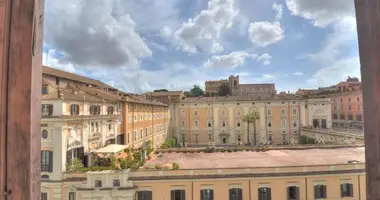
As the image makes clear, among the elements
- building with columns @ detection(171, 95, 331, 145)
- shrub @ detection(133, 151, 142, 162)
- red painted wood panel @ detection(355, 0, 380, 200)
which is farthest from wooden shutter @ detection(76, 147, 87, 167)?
building with columns @ detection(171, 95, 331, 145)

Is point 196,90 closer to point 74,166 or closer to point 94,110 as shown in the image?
point 94,110

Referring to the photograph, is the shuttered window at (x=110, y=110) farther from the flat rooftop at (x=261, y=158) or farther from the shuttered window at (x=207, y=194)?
the shuttered window at (x=207, y=194)

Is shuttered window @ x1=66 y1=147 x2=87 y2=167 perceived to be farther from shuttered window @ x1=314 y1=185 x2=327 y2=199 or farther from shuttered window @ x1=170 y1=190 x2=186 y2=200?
shuttered window @ x1=314 y1=185 x2=327 y2=199

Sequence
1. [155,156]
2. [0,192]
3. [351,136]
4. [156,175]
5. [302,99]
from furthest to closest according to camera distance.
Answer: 1. [302,99]
2. [351,136]
3. [155,156]
4. [156,175]
5. [0,192]

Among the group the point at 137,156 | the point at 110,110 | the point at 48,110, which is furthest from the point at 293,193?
the point at 110,110

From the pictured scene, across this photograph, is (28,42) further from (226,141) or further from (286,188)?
(226,141)

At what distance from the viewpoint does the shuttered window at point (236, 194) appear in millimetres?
14898

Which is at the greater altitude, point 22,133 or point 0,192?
point 22,133

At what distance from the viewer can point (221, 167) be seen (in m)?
15.5

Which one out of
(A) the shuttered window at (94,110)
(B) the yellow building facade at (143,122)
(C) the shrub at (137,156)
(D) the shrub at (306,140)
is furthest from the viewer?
(D) the shrub at (306,140)

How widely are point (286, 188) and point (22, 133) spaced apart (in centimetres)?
1611

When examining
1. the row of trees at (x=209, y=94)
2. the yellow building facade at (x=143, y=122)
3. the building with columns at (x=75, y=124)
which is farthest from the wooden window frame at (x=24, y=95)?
the row of trees at (x=209, y=94)

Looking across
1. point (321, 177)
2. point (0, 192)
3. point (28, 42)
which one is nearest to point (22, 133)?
point (0, 192)

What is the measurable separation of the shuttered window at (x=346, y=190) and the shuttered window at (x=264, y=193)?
4146 mm
